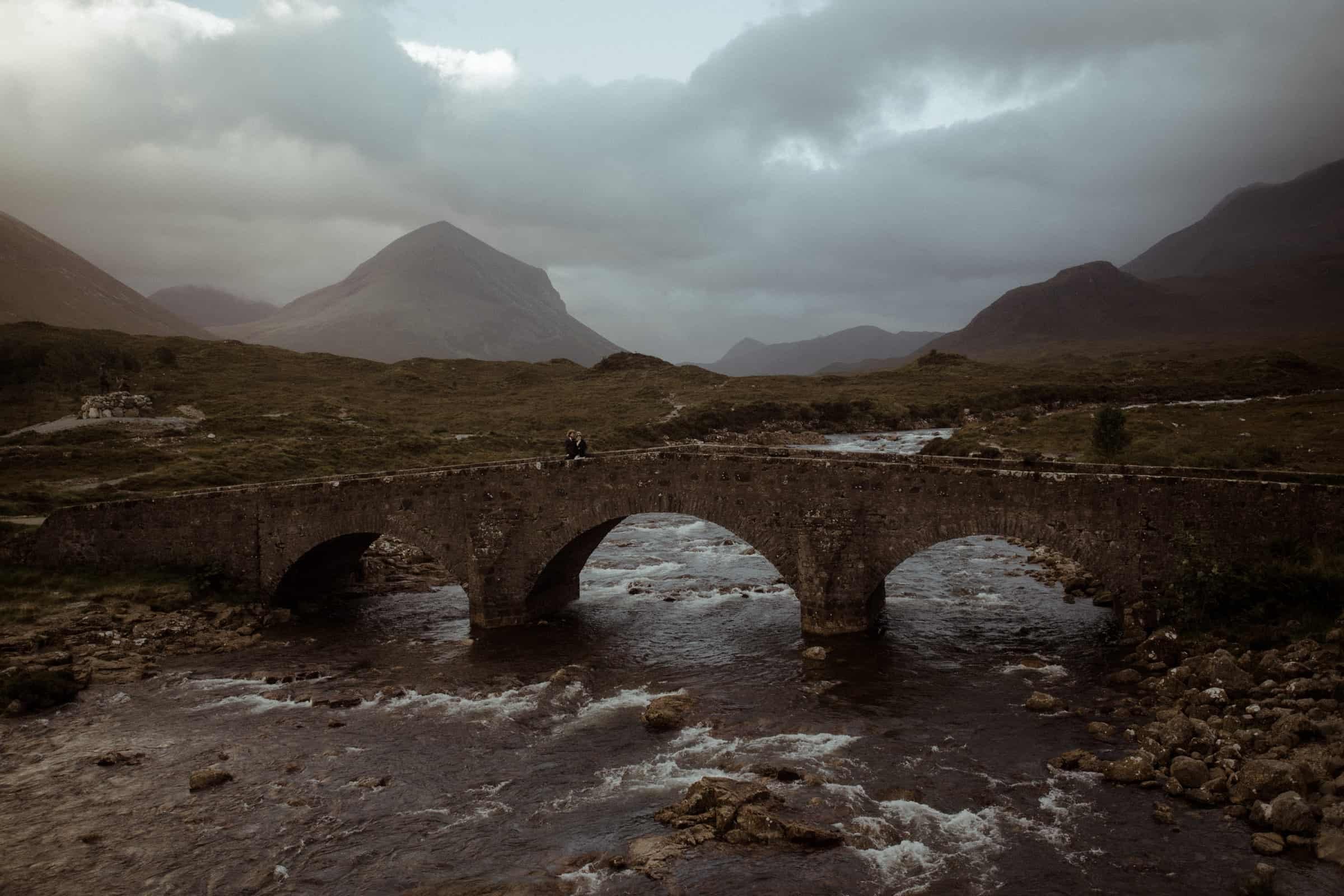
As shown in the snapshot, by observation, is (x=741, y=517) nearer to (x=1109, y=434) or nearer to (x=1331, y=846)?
(x=1331, y=846)

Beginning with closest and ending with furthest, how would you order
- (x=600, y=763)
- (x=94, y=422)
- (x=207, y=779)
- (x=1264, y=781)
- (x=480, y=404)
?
(x=1264, y=781) < (x=207, y=779) < (x=600, y=763) < (x=94, y=422) < (x=480, y=404)

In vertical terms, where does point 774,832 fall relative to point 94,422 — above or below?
below

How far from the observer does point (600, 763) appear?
1852cm

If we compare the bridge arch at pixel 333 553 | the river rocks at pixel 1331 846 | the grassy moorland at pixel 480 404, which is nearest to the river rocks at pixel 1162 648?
the river rocks at pixel 1331 846

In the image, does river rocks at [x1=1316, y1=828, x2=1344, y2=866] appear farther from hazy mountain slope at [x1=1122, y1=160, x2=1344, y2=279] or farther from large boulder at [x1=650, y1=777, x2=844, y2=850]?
hazy mountain slope at [x1=1122, y1=160, x2=1344, y2=279]

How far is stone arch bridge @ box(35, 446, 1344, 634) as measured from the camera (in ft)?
65.5

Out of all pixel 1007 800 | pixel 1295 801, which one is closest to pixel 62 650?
pixel 1007 800

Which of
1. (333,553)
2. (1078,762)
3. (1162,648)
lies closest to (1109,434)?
(1162,648)

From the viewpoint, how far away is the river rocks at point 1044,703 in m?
19.1

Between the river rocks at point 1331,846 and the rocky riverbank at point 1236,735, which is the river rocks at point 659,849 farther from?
the river rocks at point 1331,846

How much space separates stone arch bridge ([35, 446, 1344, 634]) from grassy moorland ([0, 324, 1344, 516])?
1481 cm

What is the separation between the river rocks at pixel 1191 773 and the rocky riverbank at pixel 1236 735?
2cm

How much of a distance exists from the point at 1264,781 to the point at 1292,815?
934mm

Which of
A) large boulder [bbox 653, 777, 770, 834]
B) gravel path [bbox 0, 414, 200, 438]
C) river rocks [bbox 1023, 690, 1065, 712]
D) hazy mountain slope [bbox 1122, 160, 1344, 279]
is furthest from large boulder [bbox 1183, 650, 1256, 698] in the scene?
hazy mountain slope [bbox 1122, 160, 1344, 279]
